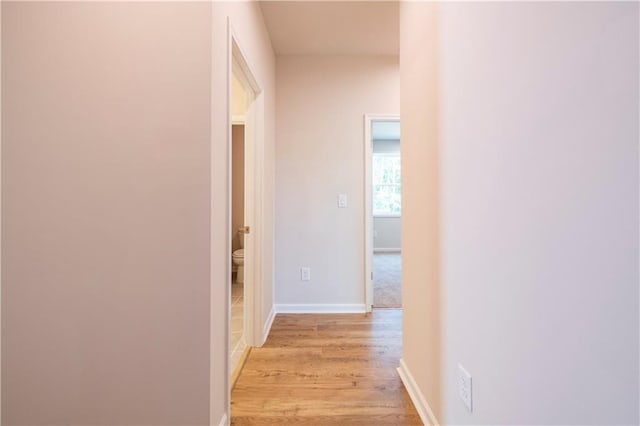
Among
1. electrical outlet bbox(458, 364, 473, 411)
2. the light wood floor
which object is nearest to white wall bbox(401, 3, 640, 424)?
electrical outlet bbox(458, 364, 473, 411)

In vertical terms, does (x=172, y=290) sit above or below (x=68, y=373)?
above

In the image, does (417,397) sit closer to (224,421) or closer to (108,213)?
(224,421)

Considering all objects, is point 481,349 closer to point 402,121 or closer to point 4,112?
point 402,121

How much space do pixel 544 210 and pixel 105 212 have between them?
4.79 feet

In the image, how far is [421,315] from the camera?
1.49m

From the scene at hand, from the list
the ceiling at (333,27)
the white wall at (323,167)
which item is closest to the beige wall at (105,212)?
the ceiling at (333,27)

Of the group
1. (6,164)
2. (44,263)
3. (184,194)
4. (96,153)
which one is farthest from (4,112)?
(184,194)

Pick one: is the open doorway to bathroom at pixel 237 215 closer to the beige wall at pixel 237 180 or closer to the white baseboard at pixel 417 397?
the beige wall at pixel 237 180

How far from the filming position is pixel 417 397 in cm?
153

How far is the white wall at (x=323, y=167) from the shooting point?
2.90m

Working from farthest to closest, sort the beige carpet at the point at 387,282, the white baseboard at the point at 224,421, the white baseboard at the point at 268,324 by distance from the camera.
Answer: the beige carpet at the point at 387,282, the white baseboard at the point at 268,324, the white baseboard at the point at 224,421

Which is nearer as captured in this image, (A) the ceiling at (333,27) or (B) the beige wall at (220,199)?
(B) the beige wall at (220,199)

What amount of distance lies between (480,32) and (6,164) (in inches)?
71.9

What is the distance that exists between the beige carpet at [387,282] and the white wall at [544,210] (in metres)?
2.10
